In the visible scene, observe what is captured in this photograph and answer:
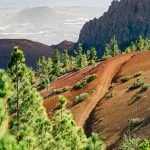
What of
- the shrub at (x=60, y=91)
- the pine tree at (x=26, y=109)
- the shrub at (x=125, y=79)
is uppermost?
the pine tree at (x=26, y=109)

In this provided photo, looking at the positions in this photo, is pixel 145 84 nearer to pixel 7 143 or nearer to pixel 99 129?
pixel 99 129

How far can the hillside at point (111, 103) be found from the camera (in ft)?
209

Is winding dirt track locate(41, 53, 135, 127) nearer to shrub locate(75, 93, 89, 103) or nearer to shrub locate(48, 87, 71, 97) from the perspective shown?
shrub locate(75, 93, 89, 103)

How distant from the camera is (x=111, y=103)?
79.2 m

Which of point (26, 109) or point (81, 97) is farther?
point (81, 97)

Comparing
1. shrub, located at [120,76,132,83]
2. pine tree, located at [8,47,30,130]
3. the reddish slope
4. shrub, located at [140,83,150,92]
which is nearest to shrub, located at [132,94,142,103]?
the reddish slope

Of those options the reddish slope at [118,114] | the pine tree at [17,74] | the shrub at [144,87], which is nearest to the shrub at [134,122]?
the reddish slope at [118,114]

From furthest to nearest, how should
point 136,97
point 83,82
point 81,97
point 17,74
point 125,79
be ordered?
1. point 83,82
2. point 125,79
3. point 81,97
4. point 136,97
5. point 17,74

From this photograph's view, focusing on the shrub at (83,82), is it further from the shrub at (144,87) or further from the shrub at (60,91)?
the shrub at (144,87)

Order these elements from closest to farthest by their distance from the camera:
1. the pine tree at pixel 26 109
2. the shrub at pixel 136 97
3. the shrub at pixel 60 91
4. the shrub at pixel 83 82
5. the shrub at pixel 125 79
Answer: the pine tree at pixel 26 109, the shrub at pixel 136 97, the shrub at pixel 125 79, the shrub at pixel 83 82, the shrub at pixel 60 91

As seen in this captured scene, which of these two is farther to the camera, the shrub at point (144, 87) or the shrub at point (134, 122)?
the shrub at point (144, 87)

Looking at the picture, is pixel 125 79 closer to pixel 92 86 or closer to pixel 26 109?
pixel 92 86

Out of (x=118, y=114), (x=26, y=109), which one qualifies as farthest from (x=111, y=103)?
(x=26, y=109)

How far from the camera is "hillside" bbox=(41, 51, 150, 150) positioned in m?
63.6
